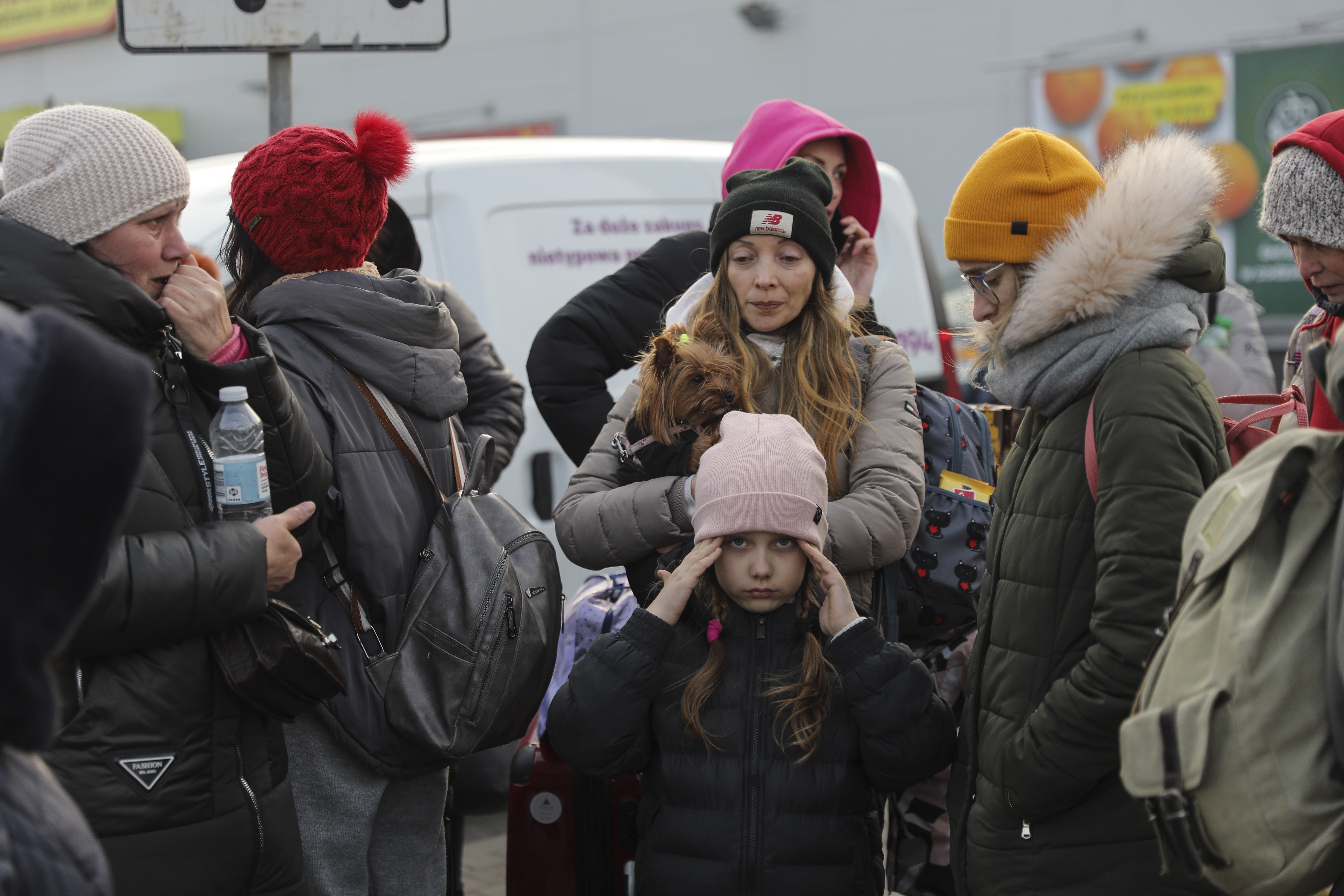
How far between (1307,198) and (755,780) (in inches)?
58.5

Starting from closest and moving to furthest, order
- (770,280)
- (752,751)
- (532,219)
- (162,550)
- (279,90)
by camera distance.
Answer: (162,550)
(752,751)
(770,280)
(279,90)
(532,219)

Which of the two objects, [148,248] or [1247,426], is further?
[1247,426]

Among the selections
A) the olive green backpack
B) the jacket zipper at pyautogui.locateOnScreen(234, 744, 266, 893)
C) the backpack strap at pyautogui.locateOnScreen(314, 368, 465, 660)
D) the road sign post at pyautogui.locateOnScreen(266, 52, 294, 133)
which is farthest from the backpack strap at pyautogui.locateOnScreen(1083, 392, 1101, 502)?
the road sign post at pyautogui.locateOnScreen(266, 52, 294, 133)

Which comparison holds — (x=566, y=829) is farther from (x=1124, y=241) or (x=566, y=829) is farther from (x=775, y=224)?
(x=1124, y=241)

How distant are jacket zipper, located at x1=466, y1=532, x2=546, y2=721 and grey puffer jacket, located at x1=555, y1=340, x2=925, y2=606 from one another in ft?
0.68

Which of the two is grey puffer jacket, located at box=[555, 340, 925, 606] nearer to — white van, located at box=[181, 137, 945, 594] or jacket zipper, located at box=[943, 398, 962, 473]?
jacket zipper, located at box=[943, 398, 962, 473]

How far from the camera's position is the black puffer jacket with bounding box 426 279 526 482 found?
3.54 metres

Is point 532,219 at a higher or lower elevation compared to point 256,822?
higher

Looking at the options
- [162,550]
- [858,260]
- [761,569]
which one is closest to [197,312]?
[162,550]

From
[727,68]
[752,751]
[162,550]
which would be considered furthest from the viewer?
[727,68]

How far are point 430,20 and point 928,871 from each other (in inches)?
106

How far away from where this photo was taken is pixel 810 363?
2.71 m

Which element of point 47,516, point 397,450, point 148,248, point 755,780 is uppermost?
point 148,248

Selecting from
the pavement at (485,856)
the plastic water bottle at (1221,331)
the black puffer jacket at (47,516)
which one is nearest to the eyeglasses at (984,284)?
the black puffer jacket at (47,516)
